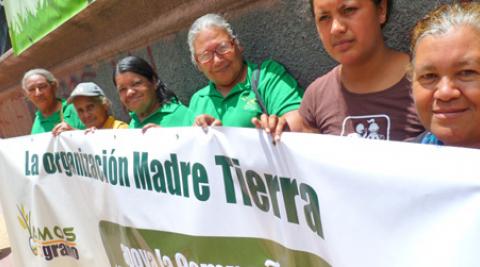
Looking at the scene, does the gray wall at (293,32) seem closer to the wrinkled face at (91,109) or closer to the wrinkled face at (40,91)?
the wrinkled face at (91,109)

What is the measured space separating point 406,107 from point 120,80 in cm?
168

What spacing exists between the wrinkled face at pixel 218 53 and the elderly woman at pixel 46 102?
71.2 inches

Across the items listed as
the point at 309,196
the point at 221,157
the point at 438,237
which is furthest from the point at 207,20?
the point at 438,237

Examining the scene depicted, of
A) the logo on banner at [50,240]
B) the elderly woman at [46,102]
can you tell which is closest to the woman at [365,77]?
the logo on banner at [50,240]

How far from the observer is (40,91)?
3.62 metres

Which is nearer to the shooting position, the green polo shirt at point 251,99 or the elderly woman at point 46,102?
the green polo shirt at point 251,99

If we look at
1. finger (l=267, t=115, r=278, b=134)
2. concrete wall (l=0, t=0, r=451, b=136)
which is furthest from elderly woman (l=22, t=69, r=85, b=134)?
finger (l=267, t=115, r=278, b=134)

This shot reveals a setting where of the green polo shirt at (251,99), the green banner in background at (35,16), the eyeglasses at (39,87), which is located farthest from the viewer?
the green banner in background at (35,16)

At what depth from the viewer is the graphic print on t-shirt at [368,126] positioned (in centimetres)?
148

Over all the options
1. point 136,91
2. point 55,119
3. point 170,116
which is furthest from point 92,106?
point 55,119

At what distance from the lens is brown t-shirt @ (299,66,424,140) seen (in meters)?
1.45

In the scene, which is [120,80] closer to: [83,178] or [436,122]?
[83,178]

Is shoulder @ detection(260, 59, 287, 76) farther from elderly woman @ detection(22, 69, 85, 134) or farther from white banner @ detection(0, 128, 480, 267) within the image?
elderly woman @ detection(22, 69, 85, 134)

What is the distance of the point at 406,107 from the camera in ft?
4.73
